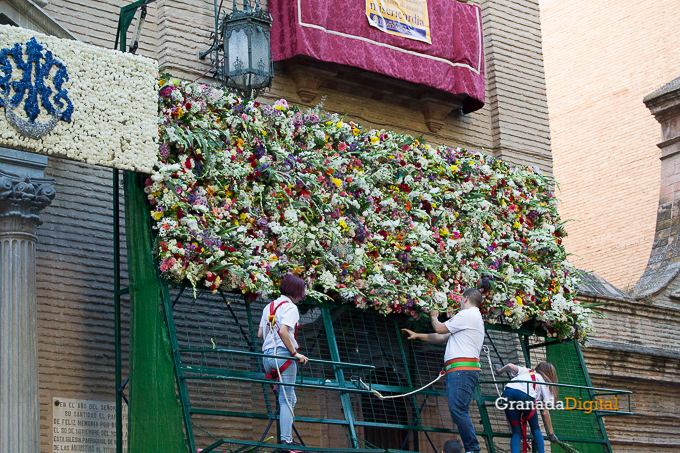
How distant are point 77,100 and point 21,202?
107 cm

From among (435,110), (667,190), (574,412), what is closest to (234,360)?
(574,412)

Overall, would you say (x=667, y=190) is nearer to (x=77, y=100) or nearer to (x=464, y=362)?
(x=464, y=362)

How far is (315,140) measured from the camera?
36.1 ft

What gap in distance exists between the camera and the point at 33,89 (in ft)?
29.5

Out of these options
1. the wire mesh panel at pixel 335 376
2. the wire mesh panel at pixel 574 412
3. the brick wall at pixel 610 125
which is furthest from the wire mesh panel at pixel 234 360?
the brick wall at pixel 610 125

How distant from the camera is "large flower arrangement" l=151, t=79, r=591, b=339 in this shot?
9.76 m

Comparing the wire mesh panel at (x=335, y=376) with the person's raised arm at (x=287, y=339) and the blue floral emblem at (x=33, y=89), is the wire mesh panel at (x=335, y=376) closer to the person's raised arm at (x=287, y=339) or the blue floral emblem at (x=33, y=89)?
the person's raised arm at (x=287, y=339)

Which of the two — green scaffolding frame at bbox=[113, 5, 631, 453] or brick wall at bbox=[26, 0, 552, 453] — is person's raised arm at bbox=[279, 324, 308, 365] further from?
brick wall at bbox=[26, 0, 552, 453]

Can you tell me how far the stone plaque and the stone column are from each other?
0.85 metres

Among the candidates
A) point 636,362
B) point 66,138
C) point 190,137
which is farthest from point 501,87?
point 66,138

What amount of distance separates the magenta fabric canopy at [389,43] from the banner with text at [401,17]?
75mm

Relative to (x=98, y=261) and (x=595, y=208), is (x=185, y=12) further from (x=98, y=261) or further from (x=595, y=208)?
(x=595, y=208)

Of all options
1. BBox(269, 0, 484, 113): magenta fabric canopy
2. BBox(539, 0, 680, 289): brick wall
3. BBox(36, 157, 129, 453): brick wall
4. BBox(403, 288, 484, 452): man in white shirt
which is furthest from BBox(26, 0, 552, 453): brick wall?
BBox(539, 0, 680, 289): brick wall

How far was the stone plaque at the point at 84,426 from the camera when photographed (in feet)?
32.2
